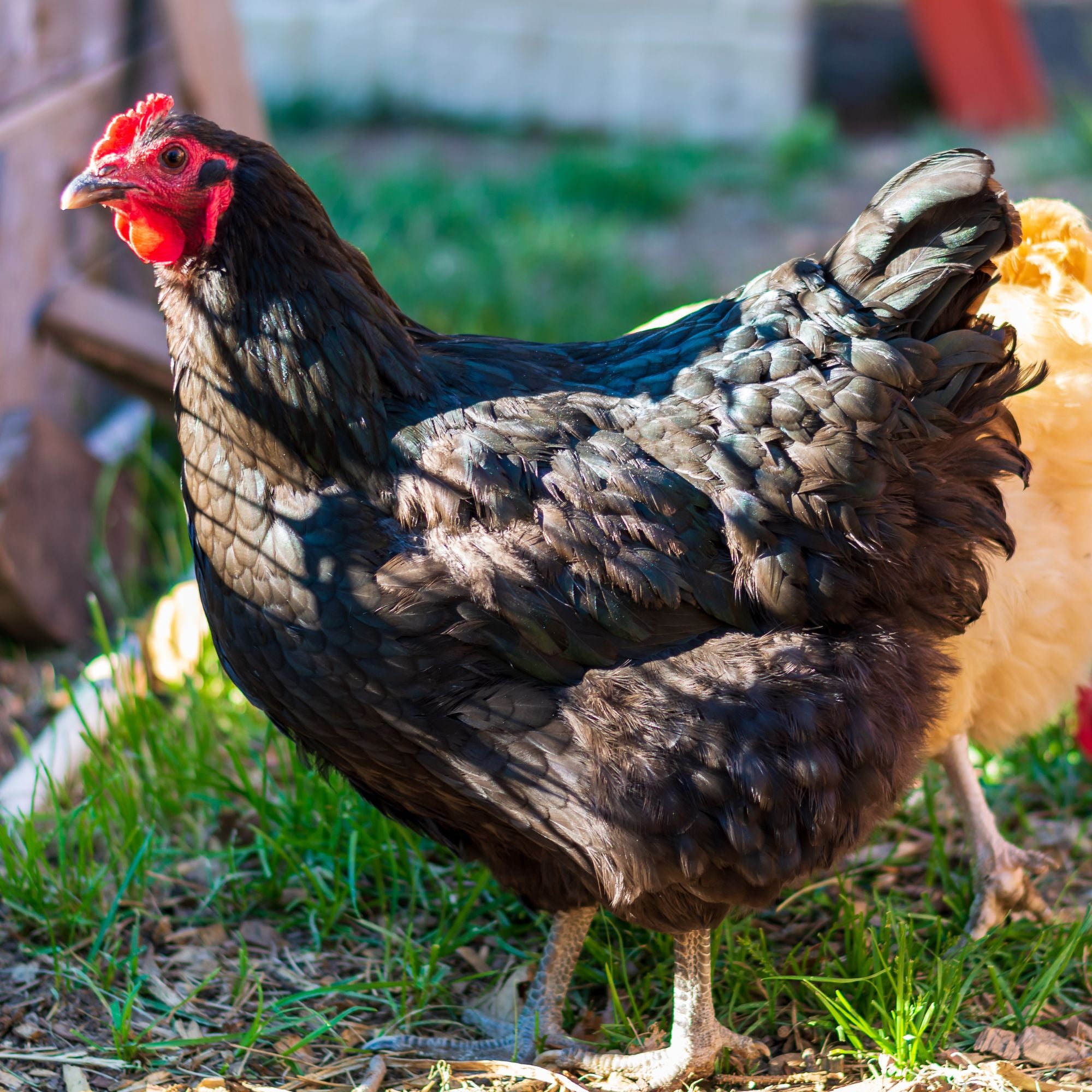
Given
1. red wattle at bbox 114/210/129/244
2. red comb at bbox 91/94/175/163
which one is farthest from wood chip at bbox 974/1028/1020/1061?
red comb at bbox 91/94/175/163

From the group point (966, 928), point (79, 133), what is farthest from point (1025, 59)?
point (966, 928)

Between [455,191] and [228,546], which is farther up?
[455,191]

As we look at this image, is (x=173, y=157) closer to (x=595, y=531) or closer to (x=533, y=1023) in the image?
(x=595, y=531)

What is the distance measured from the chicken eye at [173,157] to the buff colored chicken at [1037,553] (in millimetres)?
1192

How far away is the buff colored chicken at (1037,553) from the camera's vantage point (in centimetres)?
257

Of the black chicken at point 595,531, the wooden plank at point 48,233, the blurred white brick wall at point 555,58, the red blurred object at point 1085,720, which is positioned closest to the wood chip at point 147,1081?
the black chicken at point 595,531

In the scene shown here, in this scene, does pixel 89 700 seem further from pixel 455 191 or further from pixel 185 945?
pixel 455 191

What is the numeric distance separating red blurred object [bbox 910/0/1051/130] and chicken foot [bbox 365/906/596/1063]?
25.6ft

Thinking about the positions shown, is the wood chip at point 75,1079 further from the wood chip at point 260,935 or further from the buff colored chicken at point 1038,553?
the buff colored chicken at point 1038,553

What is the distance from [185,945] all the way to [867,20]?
10.0 meters

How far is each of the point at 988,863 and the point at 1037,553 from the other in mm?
749

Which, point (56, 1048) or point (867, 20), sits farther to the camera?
point (867, 20)

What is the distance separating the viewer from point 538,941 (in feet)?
9.25

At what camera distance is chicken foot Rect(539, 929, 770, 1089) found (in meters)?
2.33
